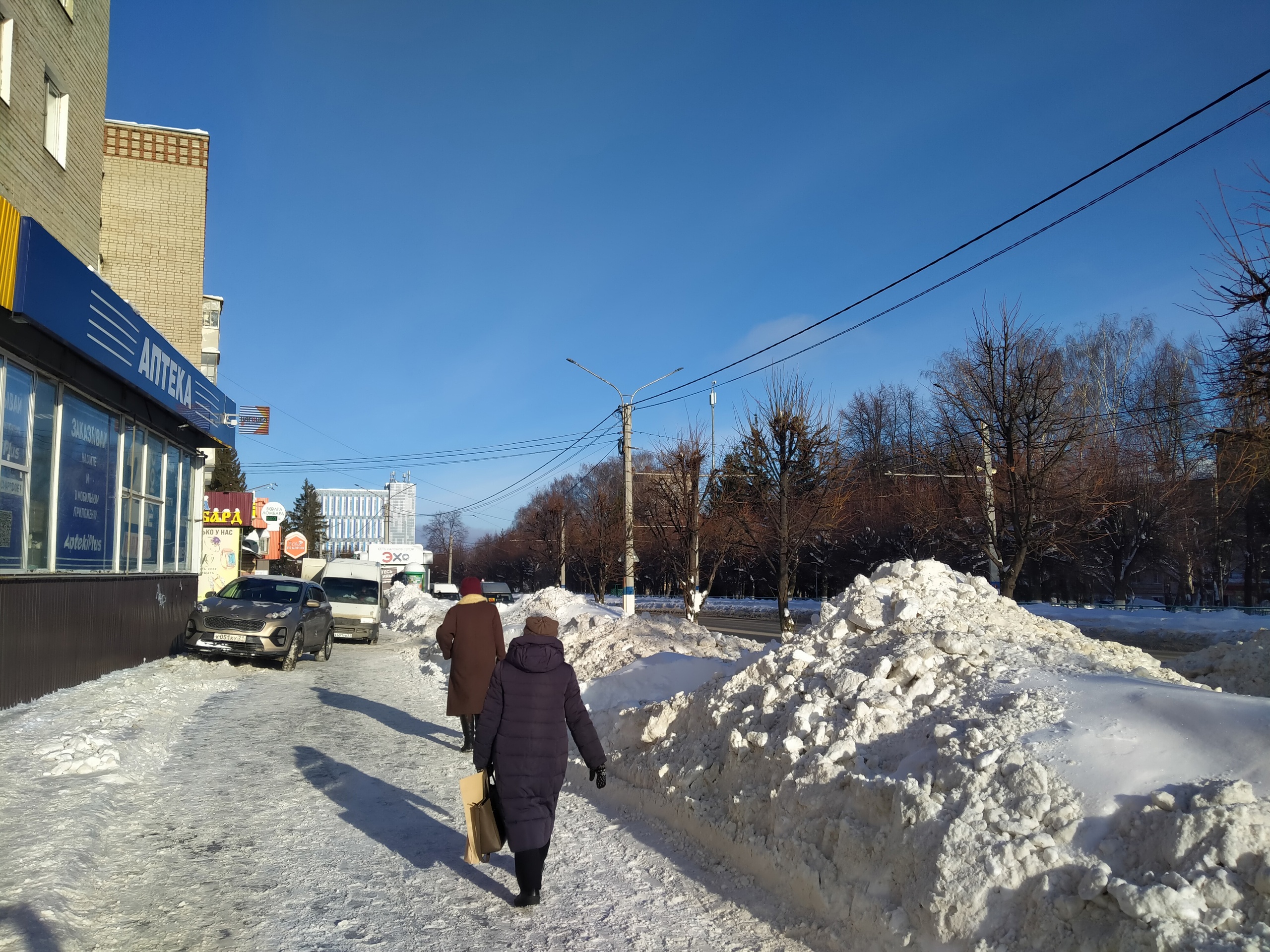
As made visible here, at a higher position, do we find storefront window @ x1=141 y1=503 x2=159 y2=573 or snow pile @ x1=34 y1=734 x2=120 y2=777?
storefront window @ x1=141 y1=503 x2=159 y2=573

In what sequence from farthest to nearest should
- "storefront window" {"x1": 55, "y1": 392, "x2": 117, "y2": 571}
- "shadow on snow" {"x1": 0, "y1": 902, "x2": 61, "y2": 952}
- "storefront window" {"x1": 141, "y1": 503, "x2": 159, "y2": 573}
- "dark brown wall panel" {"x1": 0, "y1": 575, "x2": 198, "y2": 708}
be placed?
"storefront window" {"x1": 141, "y1": 503, "x2": 159, "y2": 573}
"storefront window" {"x1": 55, "y1": 392, "x2": 117, "y2": 571}
"dark brown wall panel" {"x1": 0, "y1": 575, "x2": 198, "y2": 708}
"shadow on snow" {"x1": 0, "y1": 902, "x2": 61, "y2": 952}

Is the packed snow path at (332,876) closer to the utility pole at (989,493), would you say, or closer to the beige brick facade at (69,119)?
the beige brick facade at (69,119)

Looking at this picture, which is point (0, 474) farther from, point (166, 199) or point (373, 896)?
point (166, 199)

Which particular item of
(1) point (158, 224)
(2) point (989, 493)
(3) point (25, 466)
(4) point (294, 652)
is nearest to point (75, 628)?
(3) point (25, 466)

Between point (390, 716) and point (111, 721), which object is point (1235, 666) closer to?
point (390, 716)

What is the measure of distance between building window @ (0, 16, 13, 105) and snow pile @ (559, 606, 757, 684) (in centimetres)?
1029

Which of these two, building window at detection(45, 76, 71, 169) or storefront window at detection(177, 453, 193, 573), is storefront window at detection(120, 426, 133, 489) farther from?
building window at detection(45, 76, 71, 169)

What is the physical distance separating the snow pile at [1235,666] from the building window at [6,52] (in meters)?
15.2

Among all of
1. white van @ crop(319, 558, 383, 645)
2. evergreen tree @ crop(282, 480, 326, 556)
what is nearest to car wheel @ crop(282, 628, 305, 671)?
white van @ crop(319, 558, 383, 645)

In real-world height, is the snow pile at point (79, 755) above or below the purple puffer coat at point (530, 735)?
below

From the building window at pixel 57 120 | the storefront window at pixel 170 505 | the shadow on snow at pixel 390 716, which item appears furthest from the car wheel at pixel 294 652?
the building window at pixel 57 120

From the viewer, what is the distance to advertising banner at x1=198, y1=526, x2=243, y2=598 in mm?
30438

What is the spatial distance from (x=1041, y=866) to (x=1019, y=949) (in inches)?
14.2

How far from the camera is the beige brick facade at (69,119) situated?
11.3 metres
